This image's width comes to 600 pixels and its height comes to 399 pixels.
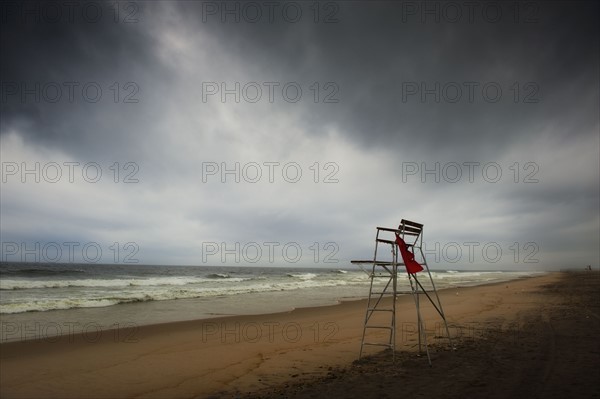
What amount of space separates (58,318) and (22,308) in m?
3.58

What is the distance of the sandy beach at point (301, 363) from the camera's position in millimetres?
6398

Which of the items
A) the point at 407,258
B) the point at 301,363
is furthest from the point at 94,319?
the point at 407,258

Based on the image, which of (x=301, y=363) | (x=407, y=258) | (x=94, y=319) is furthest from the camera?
(x=94, y=319)

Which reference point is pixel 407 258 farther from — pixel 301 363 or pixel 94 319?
pixel 94 319

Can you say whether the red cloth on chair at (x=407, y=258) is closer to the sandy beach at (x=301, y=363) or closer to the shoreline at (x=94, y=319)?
the sandy beach at (x=301, y=363)

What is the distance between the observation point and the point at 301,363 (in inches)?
337

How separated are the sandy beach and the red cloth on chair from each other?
194 centimetres

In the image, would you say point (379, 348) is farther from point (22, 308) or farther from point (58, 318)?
point (22, 308)

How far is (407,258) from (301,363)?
345 centimetres

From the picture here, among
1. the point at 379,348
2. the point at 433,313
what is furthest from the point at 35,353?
the point at 433,313

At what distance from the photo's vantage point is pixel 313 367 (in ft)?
26.8

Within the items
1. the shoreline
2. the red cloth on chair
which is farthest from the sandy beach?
the red cloth on chair

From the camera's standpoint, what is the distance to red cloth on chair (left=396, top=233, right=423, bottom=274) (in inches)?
301

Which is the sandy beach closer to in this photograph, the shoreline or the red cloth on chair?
the shoreline
